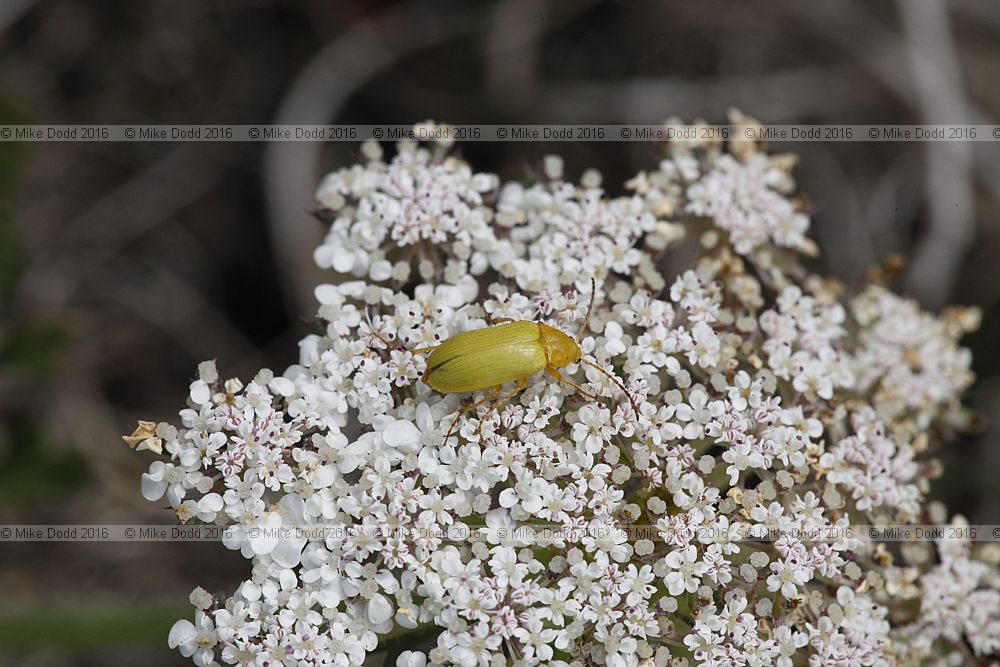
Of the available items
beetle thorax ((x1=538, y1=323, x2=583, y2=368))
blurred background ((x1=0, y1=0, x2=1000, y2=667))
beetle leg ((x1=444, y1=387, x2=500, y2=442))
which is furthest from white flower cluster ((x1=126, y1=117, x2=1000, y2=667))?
blurred background ((x1=0, y1=0, x2=1000, y2=667))

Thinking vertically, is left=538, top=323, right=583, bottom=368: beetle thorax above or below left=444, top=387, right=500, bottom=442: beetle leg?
above

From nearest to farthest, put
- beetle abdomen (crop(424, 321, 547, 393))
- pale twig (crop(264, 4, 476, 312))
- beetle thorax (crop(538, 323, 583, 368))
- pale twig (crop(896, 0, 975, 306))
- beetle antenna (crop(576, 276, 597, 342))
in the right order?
beetle abdomen (crop(424, 321, 547, 393)) → beetle thorax (crop(538, 323, 583, 368)) → beetle antenna (crop(576, 276, 597, 342)) → pale twig (crop(896, 0, 975, 306)) → pale twig (crop(264, 4, 476, 312))

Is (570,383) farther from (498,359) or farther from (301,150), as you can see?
(301,150)

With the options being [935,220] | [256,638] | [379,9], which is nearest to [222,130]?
[379,9]

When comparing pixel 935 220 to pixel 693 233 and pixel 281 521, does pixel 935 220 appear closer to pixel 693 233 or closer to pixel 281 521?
pixel 693 233

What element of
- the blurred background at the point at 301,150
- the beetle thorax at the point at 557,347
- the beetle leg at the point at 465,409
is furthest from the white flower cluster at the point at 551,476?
the blurred background at the point at 301,150

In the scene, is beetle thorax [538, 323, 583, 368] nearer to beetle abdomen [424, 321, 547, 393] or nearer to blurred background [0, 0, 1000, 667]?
beetle abdomen [424, 321, 547, 393]
